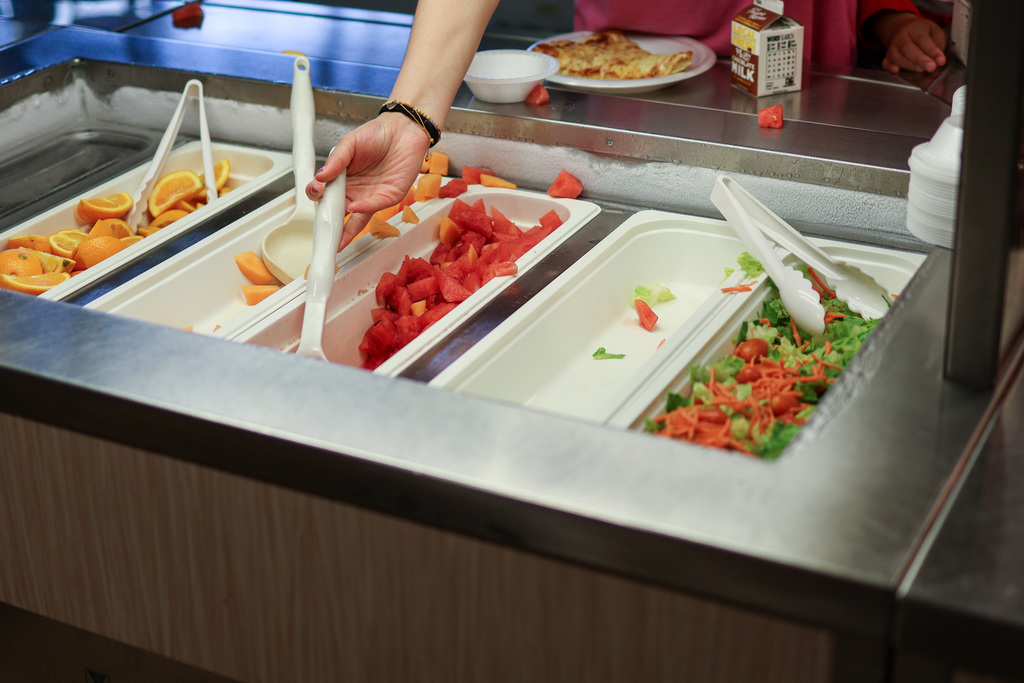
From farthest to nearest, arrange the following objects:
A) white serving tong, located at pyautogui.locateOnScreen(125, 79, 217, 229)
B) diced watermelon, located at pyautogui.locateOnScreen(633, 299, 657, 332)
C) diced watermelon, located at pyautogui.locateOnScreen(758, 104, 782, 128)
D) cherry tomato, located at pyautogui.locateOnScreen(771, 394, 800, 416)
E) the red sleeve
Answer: the red sleeve, white serving tong, located at pyautogui.locateOnScreen(125, 79, 217, 229), diced watermelon, located at pyautogui.locateOnScreen(758, 104, 782, 128), diced watermelon, located at pyautogui.locateOnScreen(633, 299, 657, 332), cherry tomato, located at pyautogui.locateOnScreen(771, 394, 800, 416)

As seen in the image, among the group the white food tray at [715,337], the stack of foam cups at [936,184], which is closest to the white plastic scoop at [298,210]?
the white food tray at [715,337]

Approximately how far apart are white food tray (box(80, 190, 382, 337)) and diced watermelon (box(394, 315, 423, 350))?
15 cm

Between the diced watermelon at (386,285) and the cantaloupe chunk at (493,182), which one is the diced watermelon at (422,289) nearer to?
the diced watermelon at (386,285)

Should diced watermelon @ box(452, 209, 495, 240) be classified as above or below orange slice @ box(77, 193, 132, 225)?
→ below

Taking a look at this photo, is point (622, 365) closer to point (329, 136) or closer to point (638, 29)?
point (329, 136)

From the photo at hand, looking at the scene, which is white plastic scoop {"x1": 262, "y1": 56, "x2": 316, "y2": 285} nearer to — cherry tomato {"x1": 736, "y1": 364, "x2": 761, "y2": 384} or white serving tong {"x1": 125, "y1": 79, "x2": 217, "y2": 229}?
white serving tong {"x1": 125, "y1": 79, "x2": 217, "y2": 229}

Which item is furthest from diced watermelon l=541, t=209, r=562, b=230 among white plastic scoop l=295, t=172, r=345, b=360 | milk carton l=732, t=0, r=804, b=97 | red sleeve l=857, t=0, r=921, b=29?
red sleeve l=857, t=0, r=921, b=29

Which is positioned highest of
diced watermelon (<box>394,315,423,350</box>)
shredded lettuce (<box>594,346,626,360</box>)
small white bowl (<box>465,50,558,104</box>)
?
small white bowl (<box>465,50,558,104</box>)

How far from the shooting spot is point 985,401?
2.96ft

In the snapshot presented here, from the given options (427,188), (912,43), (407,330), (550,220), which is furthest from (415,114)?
(912,43)

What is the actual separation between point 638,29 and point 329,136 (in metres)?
0.68

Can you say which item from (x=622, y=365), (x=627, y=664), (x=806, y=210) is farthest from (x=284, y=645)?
(x=806, y=210)

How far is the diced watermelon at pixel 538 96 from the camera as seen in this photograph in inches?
65.2

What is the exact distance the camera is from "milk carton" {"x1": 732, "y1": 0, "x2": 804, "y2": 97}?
1.63m
